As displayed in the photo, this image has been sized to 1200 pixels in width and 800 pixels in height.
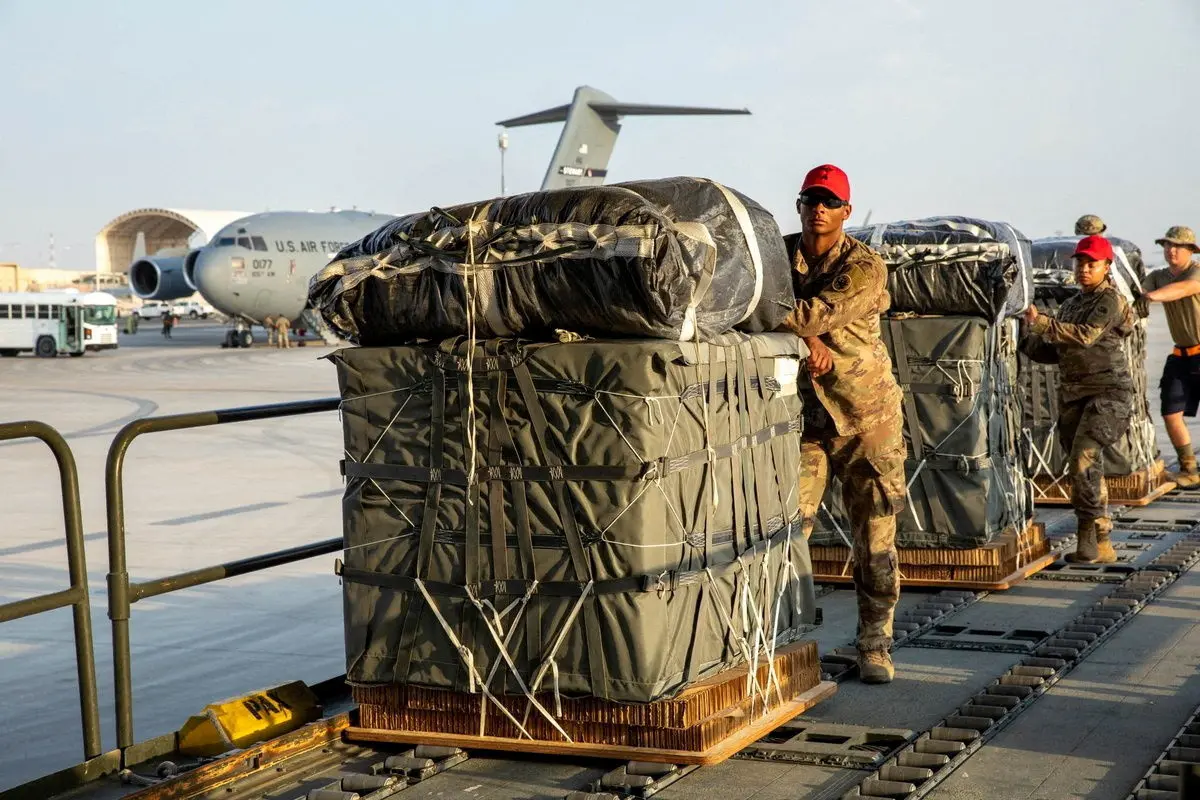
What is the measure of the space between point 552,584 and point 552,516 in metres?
0.21

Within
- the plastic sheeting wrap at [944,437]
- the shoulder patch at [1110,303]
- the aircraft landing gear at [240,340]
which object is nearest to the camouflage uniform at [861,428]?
the plastic sheeting wrap at [944,437]

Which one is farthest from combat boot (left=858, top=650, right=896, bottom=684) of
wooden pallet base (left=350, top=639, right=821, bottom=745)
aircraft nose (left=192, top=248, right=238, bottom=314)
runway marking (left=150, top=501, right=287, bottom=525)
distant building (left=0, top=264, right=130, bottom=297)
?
distant building (left=0, top=264, right=130, bottom=297)

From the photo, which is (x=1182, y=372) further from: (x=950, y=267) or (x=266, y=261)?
(x=266, y=261)

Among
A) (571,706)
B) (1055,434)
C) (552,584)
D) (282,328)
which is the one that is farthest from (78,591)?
(282,328)

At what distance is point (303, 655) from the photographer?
6570 millimetres

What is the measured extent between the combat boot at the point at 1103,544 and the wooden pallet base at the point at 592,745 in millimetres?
3920

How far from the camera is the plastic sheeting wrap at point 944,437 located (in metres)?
7.35

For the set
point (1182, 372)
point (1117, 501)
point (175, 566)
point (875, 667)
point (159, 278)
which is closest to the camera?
point (875, 667)

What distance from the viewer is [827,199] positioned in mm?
5559

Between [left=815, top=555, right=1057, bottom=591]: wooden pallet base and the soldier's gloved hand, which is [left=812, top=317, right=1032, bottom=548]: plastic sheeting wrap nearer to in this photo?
[left=815, top=555, right=1057, bottom=591]: wooden pallet base

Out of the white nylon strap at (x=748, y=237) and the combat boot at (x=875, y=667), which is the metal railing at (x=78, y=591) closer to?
the white nylon strap at (x=748, y=237)

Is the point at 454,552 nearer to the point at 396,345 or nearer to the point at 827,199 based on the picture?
the point at 396,345

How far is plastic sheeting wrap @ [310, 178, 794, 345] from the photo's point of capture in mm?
4254

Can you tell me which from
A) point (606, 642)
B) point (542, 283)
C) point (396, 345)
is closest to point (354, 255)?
point (396, 345)
